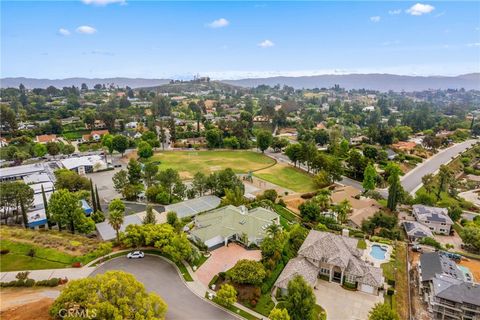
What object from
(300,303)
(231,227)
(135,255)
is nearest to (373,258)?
(300,303)

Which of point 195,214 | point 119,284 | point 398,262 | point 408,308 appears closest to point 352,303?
point 408,308

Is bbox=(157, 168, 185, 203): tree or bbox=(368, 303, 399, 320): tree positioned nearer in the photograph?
bbox=(368, 303, 399, 320): tree

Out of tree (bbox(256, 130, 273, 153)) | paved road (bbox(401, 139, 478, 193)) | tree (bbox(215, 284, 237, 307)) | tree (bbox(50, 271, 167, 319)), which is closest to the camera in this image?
tree (bbox(50, 271, 167, 319))

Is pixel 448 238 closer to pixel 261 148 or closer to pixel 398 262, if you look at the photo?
pixel 398 262

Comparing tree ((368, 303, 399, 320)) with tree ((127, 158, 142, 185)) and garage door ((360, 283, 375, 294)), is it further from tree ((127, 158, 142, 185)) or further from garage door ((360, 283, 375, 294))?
tree ((127, 158, 142, 185))

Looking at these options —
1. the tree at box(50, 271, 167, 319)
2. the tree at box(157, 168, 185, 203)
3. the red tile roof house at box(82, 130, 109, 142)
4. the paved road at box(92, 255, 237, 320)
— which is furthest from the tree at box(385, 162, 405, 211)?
the red tile roof house at box(82, 130, 109, 142)

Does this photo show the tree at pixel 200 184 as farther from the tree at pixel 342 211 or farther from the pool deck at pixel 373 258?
the pool deck at pixel 373 258

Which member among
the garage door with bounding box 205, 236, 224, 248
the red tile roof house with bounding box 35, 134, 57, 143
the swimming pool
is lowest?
the swimming pool
